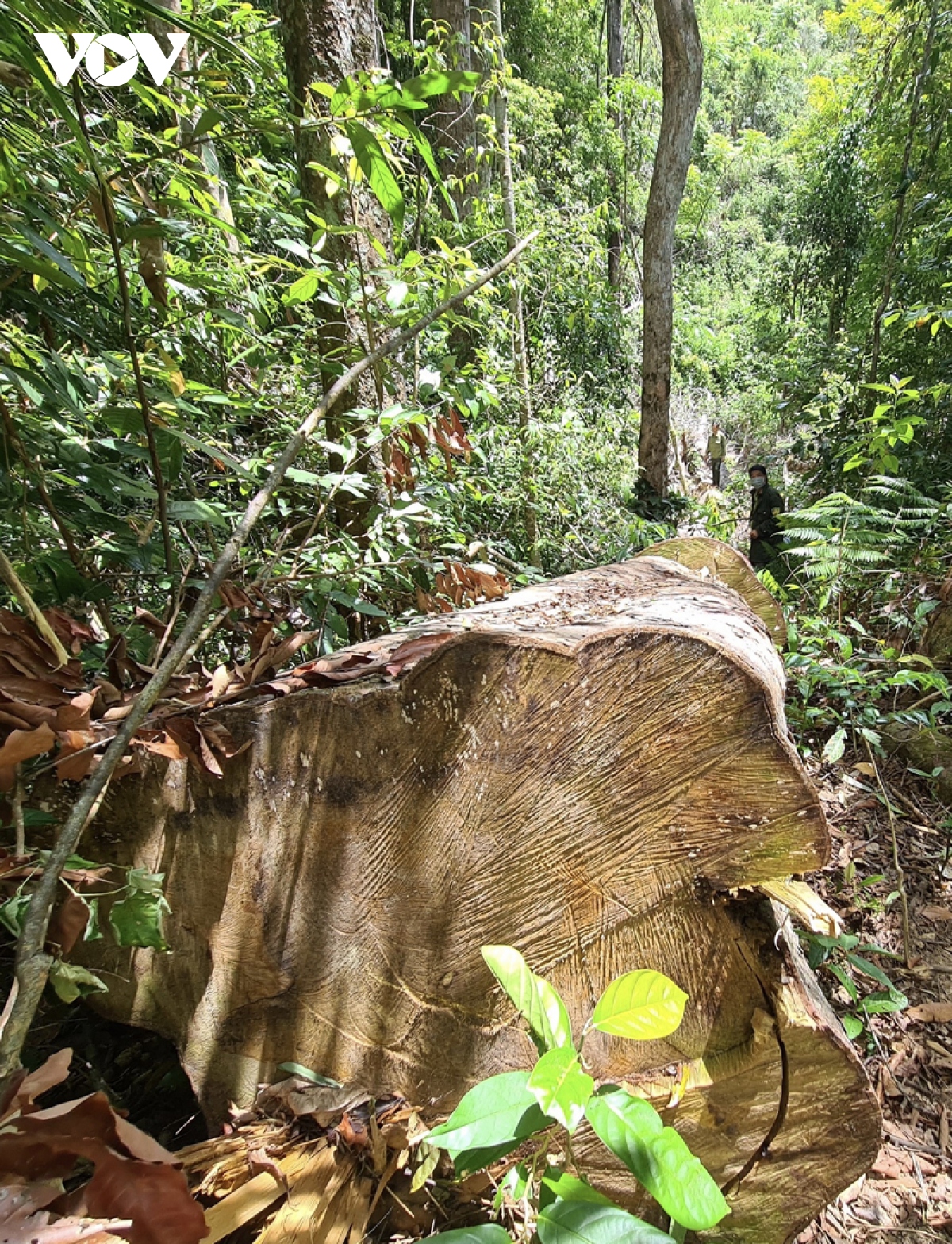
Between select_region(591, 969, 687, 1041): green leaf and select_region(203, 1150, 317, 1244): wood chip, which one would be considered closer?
select_region(591, 969, 687, 1041): green leaf

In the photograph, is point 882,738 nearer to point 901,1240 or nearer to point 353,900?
point 901,1240

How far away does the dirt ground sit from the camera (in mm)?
1118

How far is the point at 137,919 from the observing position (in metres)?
0.75

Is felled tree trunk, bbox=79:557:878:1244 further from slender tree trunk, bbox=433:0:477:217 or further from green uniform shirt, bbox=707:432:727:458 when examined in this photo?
green uniform shirt, bbox=707:432:727:458

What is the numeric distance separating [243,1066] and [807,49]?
29.5 metres

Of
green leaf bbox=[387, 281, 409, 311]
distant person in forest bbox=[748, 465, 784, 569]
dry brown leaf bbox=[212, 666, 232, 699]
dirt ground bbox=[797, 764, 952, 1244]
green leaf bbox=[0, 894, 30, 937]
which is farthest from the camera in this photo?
distant person in forest bbox=[748, 465, 784, 569]

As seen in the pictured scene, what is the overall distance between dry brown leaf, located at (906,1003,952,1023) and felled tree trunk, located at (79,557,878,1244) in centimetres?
88

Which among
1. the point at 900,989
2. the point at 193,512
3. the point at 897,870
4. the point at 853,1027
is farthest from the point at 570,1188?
the point at 897,870

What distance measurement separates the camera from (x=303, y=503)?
6.37ft

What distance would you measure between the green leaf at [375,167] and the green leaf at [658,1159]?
41.1 inches

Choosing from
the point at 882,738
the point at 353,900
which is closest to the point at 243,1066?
the point at 353,900

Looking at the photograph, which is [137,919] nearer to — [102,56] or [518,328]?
[102,56]

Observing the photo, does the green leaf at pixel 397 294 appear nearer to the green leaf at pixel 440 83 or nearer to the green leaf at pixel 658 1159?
the green leaf at pixel 440 83

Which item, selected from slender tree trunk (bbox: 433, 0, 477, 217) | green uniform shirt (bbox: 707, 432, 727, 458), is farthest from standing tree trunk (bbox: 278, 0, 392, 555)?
green uniform shirt (bbox: 707, 432, 727, 458)
